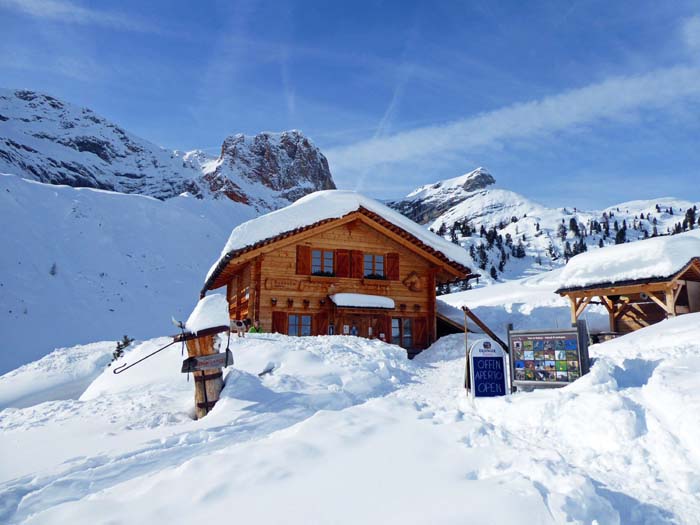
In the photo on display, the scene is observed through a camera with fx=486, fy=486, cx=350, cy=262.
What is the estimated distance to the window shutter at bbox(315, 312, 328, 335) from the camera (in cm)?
1878

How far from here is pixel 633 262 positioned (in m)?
18.1

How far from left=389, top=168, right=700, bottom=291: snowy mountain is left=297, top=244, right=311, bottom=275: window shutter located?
1144 cm

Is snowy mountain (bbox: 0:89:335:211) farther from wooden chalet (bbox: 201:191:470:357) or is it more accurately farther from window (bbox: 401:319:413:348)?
window (bbox: 401:319:413:348)

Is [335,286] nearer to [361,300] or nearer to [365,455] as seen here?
[361,300]

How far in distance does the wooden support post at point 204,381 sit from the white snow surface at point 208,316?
0.58 ft

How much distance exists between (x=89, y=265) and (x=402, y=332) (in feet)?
87.9

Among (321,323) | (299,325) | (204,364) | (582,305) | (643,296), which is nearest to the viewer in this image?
(204,364)

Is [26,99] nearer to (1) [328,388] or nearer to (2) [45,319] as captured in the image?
(2) [45,319]

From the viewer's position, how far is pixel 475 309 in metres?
27.7

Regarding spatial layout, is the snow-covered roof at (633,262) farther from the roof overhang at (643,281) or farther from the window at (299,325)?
the window at (299,325)

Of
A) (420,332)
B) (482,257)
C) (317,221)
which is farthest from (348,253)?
(482,257)

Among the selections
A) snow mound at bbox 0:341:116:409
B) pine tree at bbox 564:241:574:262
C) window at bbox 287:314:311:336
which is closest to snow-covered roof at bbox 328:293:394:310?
window at bbox 287:314:311:336

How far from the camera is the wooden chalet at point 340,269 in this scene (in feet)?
59.7

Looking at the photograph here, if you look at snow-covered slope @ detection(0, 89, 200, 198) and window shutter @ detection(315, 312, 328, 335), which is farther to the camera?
snow-covered slope @ detection(0, 89, 200, 198)
